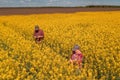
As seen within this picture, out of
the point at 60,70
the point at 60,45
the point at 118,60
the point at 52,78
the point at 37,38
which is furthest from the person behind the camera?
the point at 37,38

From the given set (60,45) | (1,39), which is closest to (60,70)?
(60,45)

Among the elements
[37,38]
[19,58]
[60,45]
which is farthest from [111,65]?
[37,38]

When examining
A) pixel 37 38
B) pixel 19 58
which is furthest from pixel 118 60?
pixel 37 38

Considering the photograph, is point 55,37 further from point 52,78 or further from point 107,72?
point 52,78

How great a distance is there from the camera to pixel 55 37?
52.2ft

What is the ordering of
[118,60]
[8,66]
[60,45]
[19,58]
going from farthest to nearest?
[60,45] < [19,58] < [118,60] < [8,66]

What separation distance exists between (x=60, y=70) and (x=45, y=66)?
24.4 inches

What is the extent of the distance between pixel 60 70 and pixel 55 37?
762 centimetres

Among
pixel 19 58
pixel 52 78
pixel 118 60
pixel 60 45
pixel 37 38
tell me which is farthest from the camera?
pixel 37 38

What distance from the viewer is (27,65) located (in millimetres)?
10133

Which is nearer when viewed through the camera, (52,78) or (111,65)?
(52,78)

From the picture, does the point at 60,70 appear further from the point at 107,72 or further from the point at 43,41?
the point at 43,41

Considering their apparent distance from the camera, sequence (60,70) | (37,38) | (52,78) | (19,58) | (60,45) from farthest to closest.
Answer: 1. (37,38)
2. (60,45)
3. (19,58)
4. (60,70)
5. (52,78)

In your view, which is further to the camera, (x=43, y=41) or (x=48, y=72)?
(x=43, y=41)
